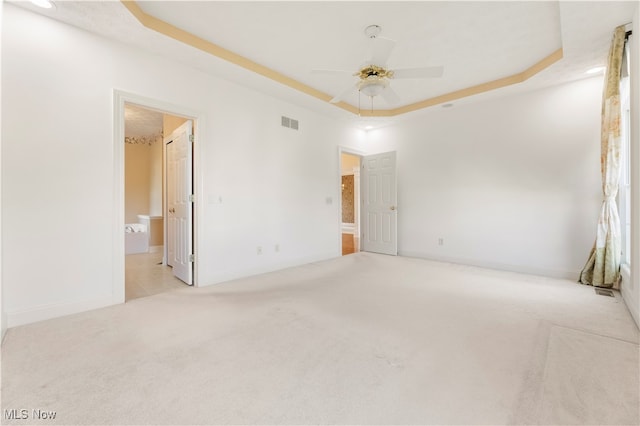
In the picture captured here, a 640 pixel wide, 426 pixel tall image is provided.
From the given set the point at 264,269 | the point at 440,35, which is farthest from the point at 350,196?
the point at 440,35

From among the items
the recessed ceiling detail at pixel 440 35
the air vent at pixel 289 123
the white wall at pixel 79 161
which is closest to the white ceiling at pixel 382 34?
the recessed ceiling detail at pixel 440 35

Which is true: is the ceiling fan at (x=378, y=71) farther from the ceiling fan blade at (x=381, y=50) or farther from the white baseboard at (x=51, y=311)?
the white baseboard at (x=51, y=311)

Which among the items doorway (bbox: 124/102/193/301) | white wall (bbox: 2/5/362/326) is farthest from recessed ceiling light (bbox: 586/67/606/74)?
doorway (bbox: 124/102/193/301)

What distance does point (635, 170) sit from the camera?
2480 mm

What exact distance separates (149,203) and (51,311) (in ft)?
20.1

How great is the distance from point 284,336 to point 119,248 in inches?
81.6

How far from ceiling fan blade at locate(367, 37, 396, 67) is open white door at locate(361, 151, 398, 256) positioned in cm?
305

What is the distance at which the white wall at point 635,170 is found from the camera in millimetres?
2420

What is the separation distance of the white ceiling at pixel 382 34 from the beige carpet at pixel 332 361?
2729 millimetres

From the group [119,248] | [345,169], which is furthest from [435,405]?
[345,169]

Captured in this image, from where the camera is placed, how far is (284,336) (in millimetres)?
2217

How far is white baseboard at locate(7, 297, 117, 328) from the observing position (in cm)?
241

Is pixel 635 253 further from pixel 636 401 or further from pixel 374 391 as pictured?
pixel 374 391

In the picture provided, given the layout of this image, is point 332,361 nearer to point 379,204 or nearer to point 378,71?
point 378,71
